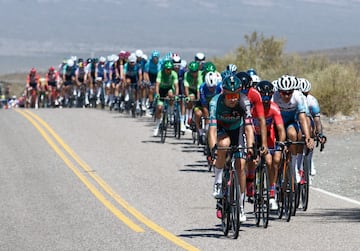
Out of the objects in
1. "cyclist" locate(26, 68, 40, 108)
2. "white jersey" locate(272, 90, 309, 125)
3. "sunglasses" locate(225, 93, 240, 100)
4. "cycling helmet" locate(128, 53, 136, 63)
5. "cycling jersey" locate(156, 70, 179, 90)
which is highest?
"sunglasses" locate(225, 93, 240, 100)

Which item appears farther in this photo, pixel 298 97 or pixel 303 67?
pixel 303 67

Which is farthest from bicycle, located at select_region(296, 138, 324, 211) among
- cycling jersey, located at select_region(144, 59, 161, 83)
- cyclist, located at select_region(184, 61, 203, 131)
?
cycling jersey, located at select_region(144, 59, 161, 83)

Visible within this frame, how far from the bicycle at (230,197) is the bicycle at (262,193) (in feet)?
2.35

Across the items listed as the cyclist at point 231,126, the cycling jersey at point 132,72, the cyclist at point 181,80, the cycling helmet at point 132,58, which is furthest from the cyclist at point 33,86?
the cyclist at point 231,126

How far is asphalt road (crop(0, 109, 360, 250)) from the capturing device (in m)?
13.2

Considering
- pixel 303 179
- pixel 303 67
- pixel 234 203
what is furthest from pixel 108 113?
pixel 234 203

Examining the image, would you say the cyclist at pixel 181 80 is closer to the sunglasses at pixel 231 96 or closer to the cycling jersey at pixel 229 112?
the cycling jersey at pixel 229 112

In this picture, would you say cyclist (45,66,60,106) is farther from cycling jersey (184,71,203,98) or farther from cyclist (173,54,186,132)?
cycling jersey (184,71,203,98)

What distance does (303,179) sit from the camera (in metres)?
16.0

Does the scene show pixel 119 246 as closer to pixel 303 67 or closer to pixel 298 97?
pixel 298 97

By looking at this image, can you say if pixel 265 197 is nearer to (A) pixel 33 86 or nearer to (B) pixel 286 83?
(B) pixel 286 83

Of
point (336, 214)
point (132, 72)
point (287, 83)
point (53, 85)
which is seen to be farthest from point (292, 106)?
point (53, 85)

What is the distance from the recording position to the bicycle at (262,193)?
14.0 meters

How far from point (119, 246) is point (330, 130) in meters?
18.3
